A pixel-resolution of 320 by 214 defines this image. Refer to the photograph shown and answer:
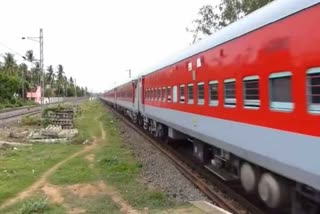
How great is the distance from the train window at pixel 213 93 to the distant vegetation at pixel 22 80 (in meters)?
29.9

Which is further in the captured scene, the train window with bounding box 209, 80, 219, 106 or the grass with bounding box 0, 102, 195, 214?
the train window with bounding box 209, 80, 219, 106

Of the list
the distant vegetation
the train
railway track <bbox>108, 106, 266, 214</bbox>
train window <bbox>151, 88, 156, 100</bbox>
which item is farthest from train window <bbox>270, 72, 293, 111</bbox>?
the distant vegetation

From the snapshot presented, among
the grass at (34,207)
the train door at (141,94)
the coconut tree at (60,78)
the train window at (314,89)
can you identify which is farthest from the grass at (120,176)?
the coconut tree at (60,78)

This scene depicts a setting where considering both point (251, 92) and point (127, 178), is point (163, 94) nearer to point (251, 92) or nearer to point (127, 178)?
point (127, 178)

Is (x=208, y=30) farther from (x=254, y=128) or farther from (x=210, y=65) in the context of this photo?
(x=254, y=128)

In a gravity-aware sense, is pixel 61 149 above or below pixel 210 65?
below

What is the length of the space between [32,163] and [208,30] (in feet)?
114

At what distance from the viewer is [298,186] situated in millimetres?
6781

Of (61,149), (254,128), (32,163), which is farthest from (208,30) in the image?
(254,128)

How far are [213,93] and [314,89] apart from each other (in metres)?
4.50

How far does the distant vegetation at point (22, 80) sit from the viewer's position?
79250 millimetres

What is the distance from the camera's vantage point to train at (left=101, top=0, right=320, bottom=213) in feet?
19.6

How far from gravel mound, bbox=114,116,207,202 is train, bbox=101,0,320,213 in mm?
803

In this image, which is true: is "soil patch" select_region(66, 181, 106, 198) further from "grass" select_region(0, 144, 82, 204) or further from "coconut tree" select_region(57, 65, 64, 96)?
"coconut tree" select_region(57, 65, 64, 96)
